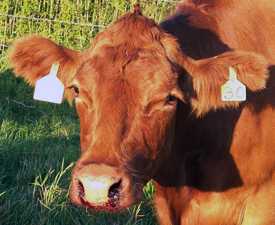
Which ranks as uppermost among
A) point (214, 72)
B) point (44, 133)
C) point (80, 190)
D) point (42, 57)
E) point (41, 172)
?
point (214, 72)

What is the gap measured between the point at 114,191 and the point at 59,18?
6888 millimetres

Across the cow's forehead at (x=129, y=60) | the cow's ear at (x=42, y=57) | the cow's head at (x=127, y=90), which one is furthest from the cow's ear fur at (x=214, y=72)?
the cow's ear at (x=42, y=57)

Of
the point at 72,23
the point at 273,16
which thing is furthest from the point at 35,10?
the point at 273,16

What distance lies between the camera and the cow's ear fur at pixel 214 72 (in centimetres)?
A: 450

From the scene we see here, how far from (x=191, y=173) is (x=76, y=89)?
1205mm

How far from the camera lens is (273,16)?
559cm

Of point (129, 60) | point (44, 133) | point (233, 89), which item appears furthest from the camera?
point (44, 133)

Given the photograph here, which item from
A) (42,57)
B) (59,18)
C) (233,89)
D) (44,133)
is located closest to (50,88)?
(42,57)

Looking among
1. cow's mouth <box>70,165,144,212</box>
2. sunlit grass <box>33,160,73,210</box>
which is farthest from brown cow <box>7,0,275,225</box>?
sunlit grass <box>33,160,73,210</box>

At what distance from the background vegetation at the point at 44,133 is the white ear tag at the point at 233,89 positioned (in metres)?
1.92

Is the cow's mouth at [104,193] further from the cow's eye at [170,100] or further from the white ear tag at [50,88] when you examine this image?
the white ear tag at [50,88]

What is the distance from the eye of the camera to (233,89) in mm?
4512

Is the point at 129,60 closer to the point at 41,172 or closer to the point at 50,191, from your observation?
the point at 50,191

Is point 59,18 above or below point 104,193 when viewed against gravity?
below
